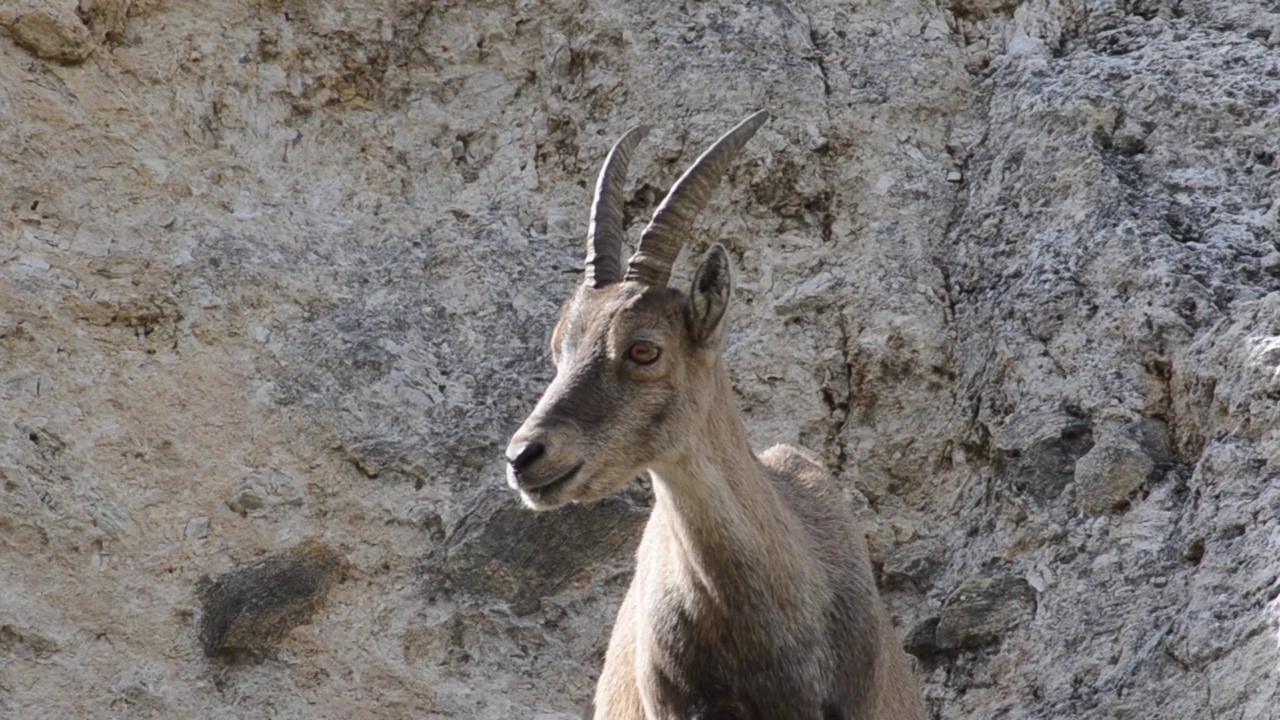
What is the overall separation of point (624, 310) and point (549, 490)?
2.67ft

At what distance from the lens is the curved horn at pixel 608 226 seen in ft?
22.7

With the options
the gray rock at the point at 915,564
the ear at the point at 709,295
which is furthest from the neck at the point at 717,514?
the gray rock at the point at 915,564

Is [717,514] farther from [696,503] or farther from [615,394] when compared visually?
[615,394]

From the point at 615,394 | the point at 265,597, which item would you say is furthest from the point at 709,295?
the point at 265,597

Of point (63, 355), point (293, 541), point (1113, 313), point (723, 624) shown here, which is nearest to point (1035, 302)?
point (1113, 313)

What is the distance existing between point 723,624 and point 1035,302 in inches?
116

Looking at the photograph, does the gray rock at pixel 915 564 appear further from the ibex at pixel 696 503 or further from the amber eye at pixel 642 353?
the amber eye at pixel 642 353

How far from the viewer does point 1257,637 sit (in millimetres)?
6504

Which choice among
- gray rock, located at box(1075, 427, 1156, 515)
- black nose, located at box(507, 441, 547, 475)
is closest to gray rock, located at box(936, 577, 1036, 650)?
gray rock, located at box(1075, 427, 1156, 515)

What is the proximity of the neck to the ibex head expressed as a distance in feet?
0.26

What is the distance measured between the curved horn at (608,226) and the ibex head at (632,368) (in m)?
0.02

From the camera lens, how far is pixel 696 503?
638cm

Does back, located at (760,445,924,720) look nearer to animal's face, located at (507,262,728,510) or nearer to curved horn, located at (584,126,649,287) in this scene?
animal's face, located at (507,262,728,510)

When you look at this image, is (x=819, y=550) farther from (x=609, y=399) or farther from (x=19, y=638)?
(x=19, y=638)
